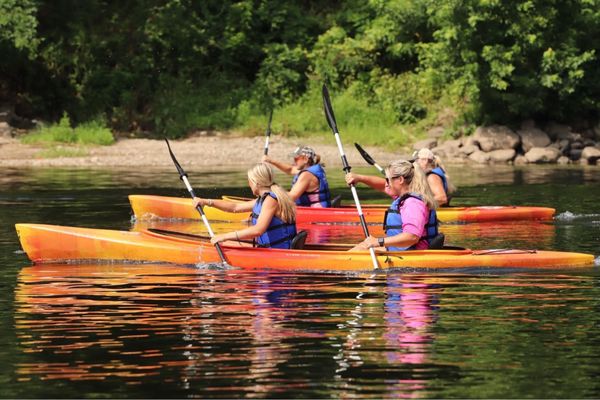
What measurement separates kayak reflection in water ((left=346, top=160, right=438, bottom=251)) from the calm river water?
0.34m

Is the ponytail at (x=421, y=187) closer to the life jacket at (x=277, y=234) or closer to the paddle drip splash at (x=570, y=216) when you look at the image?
the life jacket at (x=277, y=234)

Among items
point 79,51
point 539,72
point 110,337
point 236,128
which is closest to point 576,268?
point 110,337

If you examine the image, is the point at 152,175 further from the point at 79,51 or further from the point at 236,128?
the point at 79,51

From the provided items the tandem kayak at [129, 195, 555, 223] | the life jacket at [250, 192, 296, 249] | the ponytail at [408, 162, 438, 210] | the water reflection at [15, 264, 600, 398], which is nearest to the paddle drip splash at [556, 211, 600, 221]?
the tandem kayak at [129, 195, 555, 223]

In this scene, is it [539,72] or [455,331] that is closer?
[455,331]

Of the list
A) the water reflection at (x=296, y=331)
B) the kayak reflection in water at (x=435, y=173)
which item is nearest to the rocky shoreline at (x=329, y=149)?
the kayak reflection in water at (x=435, y=173)

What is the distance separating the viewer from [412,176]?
1196 centimetres

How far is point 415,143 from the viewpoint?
105ft

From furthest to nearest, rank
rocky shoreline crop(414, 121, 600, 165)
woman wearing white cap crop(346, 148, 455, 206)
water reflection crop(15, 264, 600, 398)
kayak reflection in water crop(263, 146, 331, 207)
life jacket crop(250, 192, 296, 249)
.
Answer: rocky shoreline crop(414, 121, 600, 165), kayak reflection in water crop(263, 146, 331, 207), woman wearing white cap crop(346, 148, 455, 206), life jacket crop(250, 192, 296, 249), water reflection crop(15, 264, 600, 398)

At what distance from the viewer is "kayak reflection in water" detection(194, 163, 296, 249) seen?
12289 millimetres

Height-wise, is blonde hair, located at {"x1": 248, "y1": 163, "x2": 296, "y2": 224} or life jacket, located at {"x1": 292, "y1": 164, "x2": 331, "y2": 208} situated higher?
blonde hair, located at {"x1": 248, "y1": 163, "x2": 296, "y2": 224}

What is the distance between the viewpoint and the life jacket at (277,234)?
1269 cm

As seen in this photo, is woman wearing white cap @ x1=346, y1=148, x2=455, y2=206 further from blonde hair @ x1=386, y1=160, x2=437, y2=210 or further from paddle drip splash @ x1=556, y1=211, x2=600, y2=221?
blonde hair @ x1=386, y1=160, x2=437, y2=210

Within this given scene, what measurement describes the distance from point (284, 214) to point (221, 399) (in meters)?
5.05
